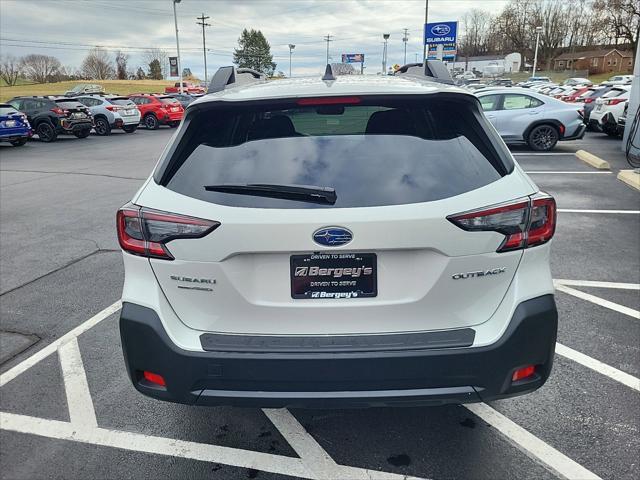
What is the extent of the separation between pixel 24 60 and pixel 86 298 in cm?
10612

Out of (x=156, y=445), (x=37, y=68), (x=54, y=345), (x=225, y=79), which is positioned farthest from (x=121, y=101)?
(x=37, y=68)

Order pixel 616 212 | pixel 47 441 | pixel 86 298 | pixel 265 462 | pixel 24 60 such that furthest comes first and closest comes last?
pixel 24 60 < pixel 616 212 < pixel 86 298 < pixel 47 441 < pixel 265 462

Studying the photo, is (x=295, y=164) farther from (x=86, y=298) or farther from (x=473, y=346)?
(x=86, y=298)

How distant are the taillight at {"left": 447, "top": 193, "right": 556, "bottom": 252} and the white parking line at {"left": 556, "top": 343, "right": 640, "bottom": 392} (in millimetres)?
1752

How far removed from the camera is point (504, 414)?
121 inches

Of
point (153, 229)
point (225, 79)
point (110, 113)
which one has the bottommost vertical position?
point (110, 113)

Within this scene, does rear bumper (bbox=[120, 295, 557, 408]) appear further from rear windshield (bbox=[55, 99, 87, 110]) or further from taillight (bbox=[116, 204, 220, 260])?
rear windshield (bbox=[55, 99, 87, 110])

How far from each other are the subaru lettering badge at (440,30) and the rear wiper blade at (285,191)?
31.0 meters

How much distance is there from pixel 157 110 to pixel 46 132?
22.9 ft

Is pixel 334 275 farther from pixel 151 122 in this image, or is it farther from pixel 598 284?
pixel 151 122

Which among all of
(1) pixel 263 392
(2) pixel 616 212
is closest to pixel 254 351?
(1) pixel 263 392

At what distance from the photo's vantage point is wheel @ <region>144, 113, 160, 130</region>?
28156mm

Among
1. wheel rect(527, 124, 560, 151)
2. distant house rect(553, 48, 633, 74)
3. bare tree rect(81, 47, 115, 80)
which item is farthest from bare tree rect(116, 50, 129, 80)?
wheel rect(527, 124, 560, 151)

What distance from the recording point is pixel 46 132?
72.0 ft
